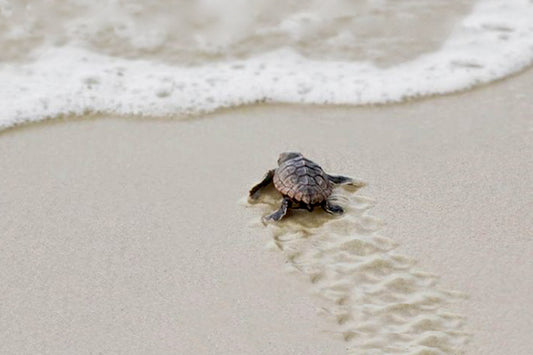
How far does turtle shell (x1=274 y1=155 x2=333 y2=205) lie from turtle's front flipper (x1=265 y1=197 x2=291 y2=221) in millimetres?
46

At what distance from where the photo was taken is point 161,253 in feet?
13.9

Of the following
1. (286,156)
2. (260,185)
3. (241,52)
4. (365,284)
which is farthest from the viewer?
(241,52)

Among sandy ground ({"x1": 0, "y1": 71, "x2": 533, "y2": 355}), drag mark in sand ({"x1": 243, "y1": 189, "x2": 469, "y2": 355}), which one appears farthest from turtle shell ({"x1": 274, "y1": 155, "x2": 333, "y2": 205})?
sandy ground ({"x1": 0, "y1": 71, "x2": 533, "y2": 355})

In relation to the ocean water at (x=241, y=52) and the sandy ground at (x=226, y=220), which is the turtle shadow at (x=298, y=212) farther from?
the ocean water at (x=241, y=52)

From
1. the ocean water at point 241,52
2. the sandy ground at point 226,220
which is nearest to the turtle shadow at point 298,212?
the sandy ground at point 226,220

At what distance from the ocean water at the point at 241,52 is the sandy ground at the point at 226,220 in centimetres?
24

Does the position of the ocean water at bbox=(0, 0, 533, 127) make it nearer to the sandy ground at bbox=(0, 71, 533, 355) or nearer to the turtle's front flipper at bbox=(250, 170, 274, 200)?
the sandy ground at bbox=(0, 71, 533, 355)

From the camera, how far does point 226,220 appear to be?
4504mm

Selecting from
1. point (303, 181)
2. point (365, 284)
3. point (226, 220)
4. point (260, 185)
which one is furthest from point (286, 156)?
point (365, 284)

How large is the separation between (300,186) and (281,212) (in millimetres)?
179

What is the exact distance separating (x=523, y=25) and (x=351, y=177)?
2848mm

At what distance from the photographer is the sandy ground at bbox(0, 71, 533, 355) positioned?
3732mm

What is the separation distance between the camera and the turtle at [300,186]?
446 cm

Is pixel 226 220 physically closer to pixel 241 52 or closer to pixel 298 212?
pixel 298 212
